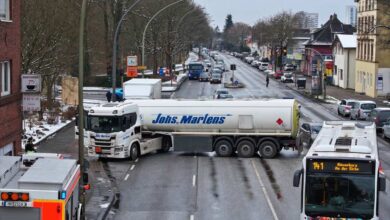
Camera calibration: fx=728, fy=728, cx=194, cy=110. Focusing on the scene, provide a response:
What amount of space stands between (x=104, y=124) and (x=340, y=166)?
17.9m

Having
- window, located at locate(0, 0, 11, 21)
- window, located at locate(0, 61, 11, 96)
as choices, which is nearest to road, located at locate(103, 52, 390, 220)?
window, located at locate(0, 61, 11, 96)

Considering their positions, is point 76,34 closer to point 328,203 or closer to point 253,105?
point 253,105

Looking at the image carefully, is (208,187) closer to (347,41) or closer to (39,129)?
(39,129)

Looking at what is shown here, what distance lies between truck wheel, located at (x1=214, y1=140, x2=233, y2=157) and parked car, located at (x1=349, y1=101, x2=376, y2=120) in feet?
68.1

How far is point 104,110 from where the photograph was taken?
110ft

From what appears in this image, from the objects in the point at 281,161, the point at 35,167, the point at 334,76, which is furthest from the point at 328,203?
the point at 334,76

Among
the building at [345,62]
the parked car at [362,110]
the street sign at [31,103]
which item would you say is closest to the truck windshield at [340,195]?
the street sign at [31,103]

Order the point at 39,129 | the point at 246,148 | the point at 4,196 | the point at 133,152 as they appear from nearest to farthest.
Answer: the point at 4,196 → the point at 133,152 → the point at 246,148 → the point at 39,129

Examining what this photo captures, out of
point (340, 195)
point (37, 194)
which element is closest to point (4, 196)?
point (37, 194)

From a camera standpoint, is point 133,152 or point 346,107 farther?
point 346,107

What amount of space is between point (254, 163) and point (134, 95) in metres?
15.3

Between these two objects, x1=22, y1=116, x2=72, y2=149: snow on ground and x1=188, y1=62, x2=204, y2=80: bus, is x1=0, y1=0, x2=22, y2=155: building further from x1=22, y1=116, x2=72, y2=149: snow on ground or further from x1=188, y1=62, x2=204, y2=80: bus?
x1=188, y1=62, x2=204, y2=80: bus

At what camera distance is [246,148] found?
3519 cm

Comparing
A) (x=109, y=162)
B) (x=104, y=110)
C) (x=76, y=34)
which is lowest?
(x=109, y=162)
